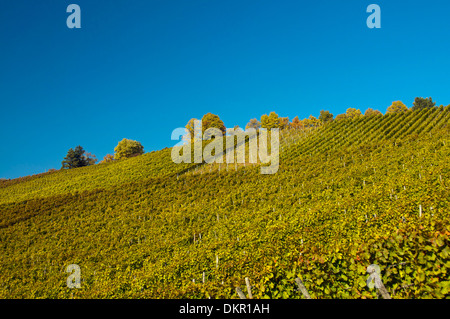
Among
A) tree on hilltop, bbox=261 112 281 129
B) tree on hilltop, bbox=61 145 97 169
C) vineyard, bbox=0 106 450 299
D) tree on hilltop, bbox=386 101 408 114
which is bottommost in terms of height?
vineyard, bbox=0 106 450 299

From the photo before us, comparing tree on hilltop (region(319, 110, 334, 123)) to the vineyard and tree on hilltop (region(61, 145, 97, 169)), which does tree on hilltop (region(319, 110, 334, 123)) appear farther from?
tree on hilltop (region(61, 145, 97, 169))

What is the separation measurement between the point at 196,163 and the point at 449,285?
128ft

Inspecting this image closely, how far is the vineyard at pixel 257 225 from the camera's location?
5465mm

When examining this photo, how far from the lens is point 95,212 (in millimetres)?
28141

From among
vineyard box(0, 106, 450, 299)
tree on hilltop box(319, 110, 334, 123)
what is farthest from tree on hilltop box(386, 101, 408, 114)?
vineyard box(0, 106, 450, 299)

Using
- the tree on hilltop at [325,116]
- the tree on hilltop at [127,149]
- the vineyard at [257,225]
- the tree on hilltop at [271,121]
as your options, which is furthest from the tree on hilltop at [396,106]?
the tree on hilltop at [127,149]

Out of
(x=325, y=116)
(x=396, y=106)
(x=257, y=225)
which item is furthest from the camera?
(x=325, y=116)

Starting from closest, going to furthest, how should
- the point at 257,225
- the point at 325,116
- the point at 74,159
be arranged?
the point at 257,225
the point at 74,159
the point at 325,116

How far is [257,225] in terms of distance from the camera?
16.7 meters

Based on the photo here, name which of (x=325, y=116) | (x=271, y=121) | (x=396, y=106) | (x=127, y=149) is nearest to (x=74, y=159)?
(x=127, y=149)

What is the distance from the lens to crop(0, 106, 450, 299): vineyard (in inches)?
215

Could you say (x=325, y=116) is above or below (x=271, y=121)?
above

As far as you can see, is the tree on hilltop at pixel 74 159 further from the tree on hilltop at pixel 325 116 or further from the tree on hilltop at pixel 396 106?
the tree on hilltop at pixel 396 106

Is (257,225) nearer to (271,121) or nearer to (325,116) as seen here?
(271,121)
